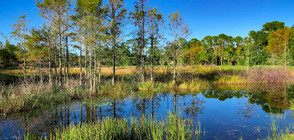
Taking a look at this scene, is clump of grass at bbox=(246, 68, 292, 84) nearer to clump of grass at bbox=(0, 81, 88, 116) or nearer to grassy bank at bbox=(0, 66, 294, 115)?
grassy bank at bbox=(0, 66, 294, 115)

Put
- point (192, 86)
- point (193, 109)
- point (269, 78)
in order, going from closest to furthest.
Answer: point (193, 109)
point (192, 86)
point (269, 78)

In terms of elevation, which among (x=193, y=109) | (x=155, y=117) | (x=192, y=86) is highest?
(x=192, y=86)

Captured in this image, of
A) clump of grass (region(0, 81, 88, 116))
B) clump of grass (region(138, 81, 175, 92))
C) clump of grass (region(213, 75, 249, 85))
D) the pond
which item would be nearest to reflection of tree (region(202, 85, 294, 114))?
the pond

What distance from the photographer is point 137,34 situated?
14023 mm

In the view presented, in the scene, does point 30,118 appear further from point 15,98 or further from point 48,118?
point 15,98

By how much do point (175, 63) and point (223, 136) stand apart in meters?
10.0

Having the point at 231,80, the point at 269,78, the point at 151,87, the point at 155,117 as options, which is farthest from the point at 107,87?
the point at 269,78

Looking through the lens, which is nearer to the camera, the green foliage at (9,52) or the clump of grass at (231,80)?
the green foliage at (9,52)

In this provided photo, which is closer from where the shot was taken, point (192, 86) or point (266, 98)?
point (266, 98)

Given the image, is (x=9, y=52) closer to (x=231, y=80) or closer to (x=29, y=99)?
(x=29, y=99)

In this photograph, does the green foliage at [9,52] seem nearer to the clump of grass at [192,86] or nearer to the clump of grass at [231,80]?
the clump of grass at [192,86]

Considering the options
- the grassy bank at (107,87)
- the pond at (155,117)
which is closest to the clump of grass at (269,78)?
the grassy bank at (107,87)

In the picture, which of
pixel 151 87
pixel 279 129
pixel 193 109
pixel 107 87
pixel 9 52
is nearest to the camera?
pixel 279 129

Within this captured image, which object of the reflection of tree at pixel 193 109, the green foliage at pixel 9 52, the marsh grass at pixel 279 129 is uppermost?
the green foliage at pixel 9 52
